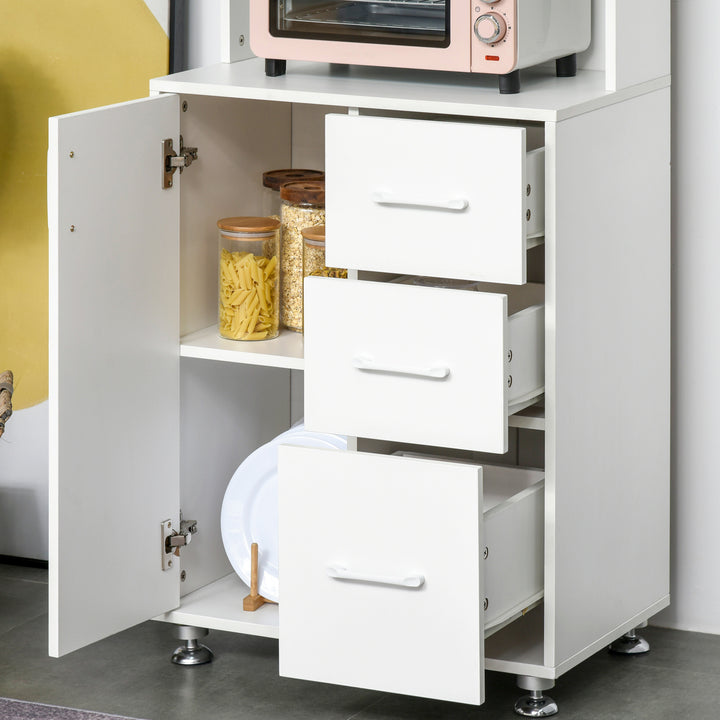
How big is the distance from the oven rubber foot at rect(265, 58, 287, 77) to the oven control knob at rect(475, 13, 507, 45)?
309 millimetres

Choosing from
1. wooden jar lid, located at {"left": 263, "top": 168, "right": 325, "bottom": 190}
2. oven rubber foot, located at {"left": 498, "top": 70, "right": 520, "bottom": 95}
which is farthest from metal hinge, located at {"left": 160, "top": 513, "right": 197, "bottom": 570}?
oven rubber foot, located at {"left": 498, "top": 70, "right": 520, "bottom": 95}

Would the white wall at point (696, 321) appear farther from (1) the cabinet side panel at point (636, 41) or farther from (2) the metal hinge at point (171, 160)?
(2) the metal hinge at point (171, 160)

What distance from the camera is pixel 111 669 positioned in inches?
90.7

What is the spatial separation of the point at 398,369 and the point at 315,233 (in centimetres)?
33

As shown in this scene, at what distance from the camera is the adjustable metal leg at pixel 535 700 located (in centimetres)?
212

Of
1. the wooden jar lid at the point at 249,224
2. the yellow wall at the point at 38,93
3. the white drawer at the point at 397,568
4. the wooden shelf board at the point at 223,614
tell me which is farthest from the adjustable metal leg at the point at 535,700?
the yellow wall at the point at 38,93

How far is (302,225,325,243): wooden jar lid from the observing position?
7.18ft

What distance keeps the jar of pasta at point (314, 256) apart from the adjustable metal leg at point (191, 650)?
0.53m

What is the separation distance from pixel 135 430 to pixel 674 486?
2.60 feet

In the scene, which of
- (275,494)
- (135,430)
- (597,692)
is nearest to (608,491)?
(597,692)

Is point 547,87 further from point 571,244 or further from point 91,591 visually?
point 91,591

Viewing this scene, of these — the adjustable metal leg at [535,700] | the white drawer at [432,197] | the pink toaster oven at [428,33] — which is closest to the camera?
the white drawer at [432,197]

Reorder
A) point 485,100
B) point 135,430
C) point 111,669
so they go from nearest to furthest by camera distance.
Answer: point 485,100 < point 135,430 < point 111,669

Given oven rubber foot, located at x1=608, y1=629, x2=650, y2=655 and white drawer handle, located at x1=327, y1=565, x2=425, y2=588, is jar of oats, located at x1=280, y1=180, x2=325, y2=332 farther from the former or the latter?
oven rubber foot, located at x1=608, y1=629, x2=650, y2=655
